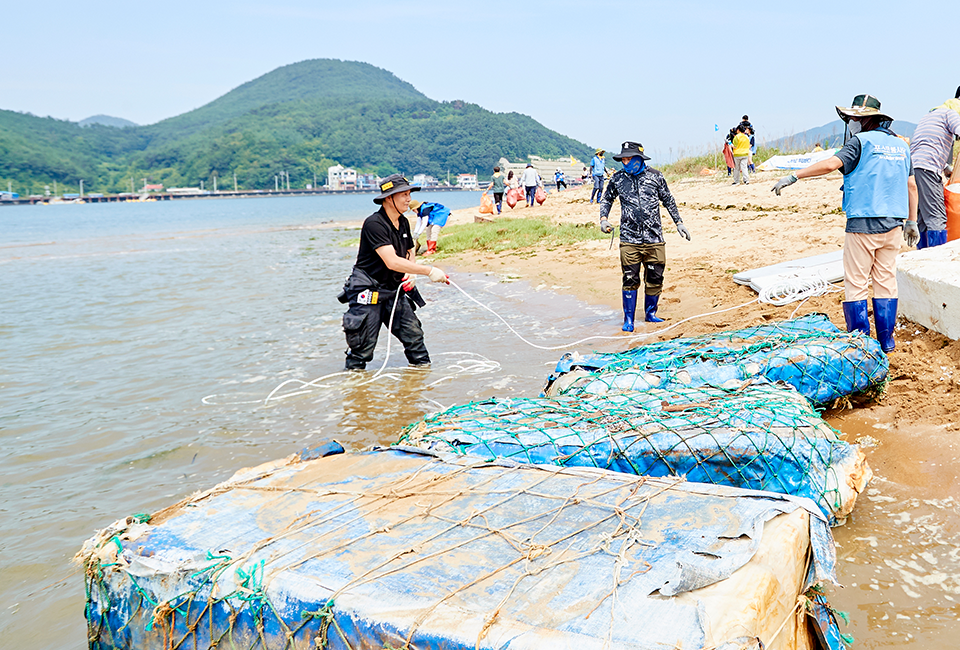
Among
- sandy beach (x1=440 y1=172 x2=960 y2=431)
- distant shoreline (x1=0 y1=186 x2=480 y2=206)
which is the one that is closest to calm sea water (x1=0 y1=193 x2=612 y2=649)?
sandy beach (x1=440 y1=172 x2=960 y2=431)

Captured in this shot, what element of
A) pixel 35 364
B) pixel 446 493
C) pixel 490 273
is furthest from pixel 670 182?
pixel 446 493

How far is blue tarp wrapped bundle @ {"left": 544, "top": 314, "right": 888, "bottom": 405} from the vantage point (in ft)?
14.9

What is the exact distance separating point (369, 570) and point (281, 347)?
6.93 meters

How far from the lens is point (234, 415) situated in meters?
6.18

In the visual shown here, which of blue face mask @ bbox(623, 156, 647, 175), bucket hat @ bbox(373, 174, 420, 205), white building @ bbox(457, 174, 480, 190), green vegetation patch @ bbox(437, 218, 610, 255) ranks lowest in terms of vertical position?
green vegetation patch @ bbox(437, 218, 610, 255)

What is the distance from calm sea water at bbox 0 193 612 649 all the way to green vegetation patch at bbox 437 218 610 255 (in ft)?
9.83

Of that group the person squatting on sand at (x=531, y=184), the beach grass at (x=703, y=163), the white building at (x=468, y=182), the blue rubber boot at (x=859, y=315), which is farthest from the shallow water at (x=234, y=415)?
the white building at (x=468, y=182)

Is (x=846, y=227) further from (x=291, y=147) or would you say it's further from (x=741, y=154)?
(x=291, y=147)

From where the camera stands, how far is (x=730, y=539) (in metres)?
2.26

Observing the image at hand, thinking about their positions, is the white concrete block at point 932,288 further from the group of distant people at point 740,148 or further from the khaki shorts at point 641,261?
the group of distant people at point 740,148

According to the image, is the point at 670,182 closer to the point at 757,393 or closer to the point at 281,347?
the point at 281,347

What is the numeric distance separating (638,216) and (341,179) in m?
137

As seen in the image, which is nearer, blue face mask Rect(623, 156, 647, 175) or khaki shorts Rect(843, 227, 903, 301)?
khaki shorts Rect(843, 227, 903, 301)

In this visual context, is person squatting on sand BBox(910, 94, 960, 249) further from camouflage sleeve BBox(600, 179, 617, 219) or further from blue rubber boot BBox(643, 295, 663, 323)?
camouflage sleeve BBox(600, 179, 617, 219)
